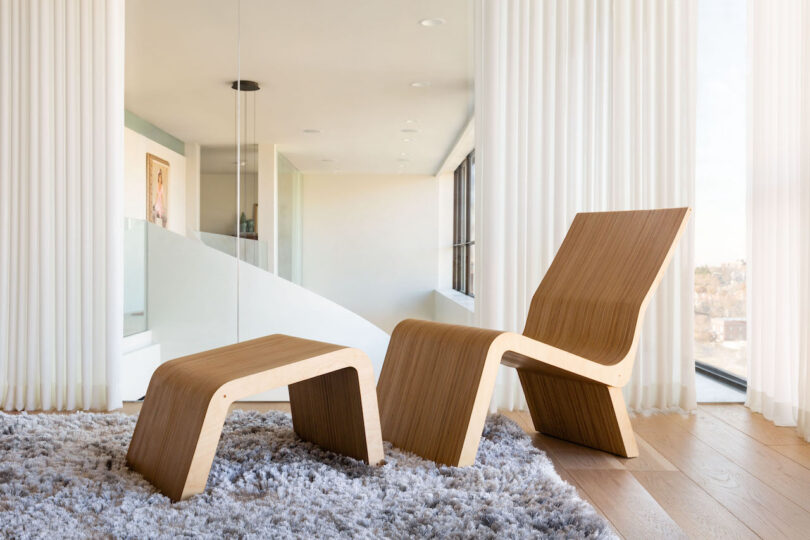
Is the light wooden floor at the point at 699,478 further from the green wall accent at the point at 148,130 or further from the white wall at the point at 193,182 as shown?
the green wall accent at the point at 148,130

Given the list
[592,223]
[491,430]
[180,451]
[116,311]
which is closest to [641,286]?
[592,223]

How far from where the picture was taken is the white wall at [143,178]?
3.19 metres

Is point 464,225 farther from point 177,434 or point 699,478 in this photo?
point 177,434

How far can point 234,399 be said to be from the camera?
5.94 ft

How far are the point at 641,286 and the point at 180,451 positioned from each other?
62.1 inches

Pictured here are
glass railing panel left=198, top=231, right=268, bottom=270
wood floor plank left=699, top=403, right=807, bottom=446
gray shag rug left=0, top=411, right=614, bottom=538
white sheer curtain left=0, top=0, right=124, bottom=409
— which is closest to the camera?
gray shag rug left=0, top=411, right=614, bottom=538

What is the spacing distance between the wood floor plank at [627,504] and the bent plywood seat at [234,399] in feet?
2.13

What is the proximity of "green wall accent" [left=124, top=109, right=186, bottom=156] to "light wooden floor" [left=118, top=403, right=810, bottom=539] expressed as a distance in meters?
1.23

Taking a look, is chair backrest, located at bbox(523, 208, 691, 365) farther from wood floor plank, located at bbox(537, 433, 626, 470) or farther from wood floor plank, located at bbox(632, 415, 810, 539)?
wood floor plank, located at bbox(632, 415, 810, 539)

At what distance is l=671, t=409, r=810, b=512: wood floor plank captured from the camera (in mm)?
2111

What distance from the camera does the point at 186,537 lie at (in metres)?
1.52

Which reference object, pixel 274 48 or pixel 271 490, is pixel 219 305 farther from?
pixel 271 490

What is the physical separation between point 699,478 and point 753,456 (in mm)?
391

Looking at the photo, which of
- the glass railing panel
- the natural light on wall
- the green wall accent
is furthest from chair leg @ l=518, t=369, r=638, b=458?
the green wall accent
